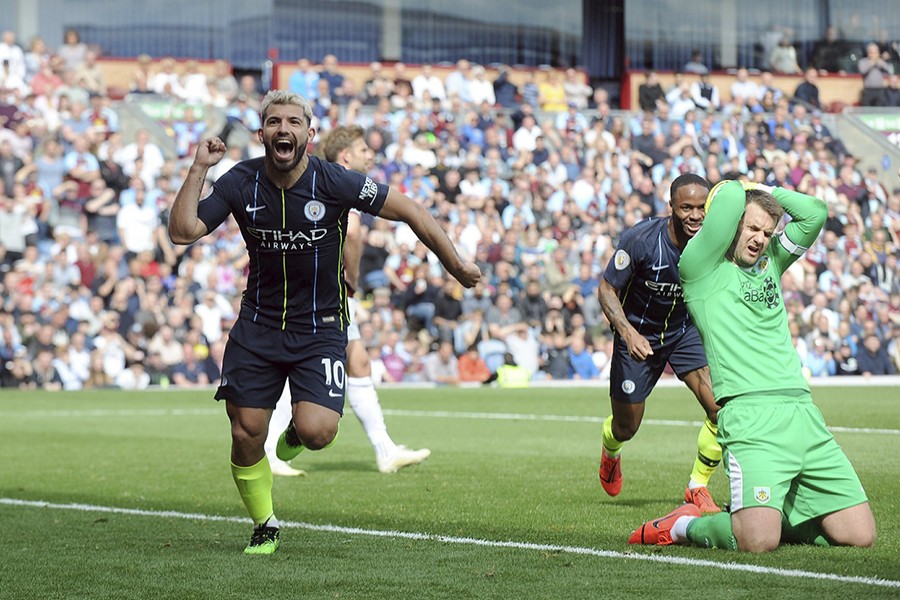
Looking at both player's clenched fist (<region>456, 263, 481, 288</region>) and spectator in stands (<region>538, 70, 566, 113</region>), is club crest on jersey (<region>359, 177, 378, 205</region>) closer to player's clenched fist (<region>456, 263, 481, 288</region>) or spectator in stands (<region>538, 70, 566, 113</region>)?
player's clenched fist (<region>456, 263, 481, 288</region>)

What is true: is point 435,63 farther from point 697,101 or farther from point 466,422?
point 466,422

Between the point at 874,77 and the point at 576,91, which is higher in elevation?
the point at 874,77

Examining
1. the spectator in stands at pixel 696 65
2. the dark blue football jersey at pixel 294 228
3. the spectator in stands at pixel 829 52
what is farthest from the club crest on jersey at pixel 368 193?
the spectator in stands at pixel 829 52

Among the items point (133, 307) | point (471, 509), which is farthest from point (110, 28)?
point (471, 509)

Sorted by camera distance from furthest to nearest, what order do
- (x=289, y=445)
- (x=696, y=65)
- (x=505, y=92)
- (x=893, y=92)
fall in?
1. (x=696, y=65)
2. (x=893, y=92)
3. (x=505, y=92)
4. (x=289, y=445)

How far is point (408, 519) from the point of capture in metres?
9.12

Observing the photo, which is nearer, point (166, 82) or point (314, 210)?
point (314, 210)

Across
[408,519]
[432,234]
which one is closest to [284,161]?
[432,234]

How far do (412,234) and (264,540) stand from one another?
21834 mm

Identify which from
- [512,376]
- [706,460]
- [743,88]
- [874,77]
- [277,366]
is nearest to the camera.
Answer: [277,366]

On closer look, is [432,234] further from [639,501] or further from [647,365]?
[639,501]

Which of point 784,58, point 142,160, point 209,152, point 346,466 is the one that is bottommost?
point 346,466

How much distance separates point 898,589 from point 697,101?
29.6 meters

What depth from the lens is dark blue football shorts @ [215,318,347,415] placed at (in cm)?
786
